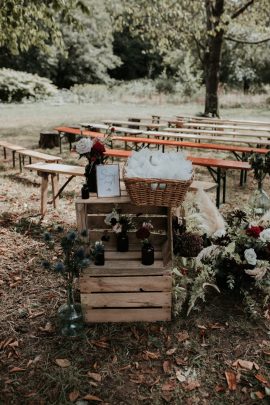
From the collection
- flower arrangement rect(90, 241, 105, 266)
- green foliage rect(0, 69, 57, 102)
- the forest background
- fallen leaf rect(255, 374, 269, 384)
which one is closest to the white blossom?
flower arrangement rect(90, 241, 105, 266)

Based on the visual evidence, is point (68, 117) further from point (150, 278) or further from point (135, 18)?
point (150, 278)

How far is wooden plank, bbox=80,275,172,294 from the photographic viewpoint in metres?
3.38

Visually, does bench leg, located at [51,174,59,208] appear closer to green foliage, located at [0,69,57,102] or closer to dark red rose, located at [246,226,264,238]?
dark red rose, located at [246,226,264,238]

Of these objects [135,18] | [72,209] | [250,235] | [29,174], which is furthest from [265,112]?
[250,235]

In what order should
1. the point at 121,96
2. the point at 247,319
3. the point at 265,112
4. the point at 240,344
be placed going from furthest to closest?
the point at 121,96 < the point at 265,112 < the point at 247,319 < the point at 240,344

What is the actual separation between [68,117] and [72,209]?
12218 mm

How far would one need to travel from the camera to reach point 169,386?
2883 millimetres

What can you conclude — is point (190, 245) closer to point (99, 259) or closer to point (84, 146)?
point (99, 259)

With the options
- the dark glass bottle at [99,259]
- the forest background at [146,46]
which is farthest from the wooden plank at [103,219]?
the forest background at [146,46]

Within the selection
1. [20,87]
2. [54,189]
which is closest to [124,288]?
[54,189]

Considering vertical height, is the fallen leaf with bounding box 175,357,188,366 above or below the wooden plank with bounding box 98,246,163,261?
below

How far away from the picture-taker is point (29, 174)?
8.31 metres

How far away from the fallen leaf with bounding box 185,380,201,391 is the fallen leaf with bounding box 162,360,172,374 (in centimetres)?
17

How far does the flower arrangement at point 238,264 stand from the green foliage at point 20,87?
22.3 m
